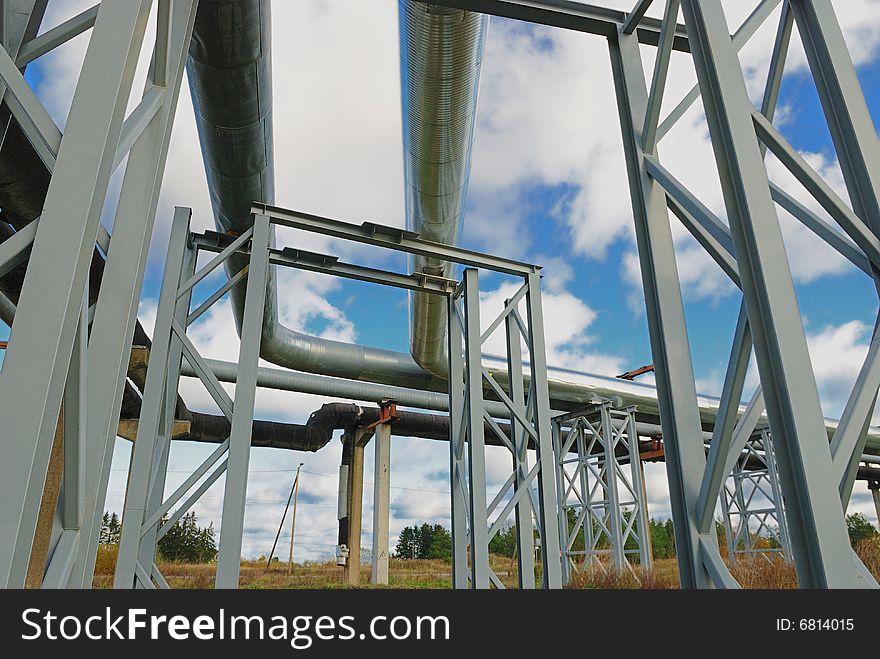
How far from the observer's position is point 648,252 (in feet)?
10.3

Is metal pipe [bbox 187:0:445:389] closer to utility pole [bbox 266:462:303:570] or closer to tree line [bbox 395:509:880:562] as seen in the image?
utility pole [bbox 266:462:303:570]

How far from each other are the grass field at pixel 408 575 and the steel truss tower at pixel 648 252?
835 centimetres

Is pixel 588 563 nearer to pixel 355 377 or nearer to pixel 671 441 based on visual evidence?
pixel 355 377

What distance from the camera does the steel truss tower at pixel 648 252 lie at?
1781 millimetres

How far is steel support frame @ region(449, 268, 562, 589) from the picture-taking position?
21.6 feet

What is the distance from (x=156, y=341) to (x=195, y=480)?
1.40 m

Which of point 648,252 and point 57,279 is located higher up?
point 648,252

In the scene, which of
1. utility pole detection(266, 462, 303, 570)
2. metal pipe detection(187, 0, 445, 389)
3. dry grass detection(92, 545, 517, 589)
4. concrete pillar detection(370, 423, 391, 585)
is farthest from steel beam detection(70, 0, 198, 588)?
utility pole detection(266, 462, 303, 570)

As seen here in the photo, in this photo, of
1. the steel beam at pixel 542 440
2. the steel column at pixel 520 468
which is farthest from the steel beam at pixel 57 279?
the steel column at pixel 520 468

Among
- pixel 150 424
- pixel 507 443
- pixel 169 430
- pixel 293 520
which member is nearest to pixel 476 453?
pixel 507 443

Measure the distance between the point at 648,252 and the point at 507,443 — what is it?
496 centimetres

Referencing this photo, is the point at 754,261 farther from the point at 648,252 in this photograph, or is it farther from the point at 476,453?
the point at 476,453

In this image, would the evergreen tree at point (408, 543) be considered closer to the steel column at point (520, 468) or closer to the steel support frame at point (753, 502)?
the steel support frame at point (753, 502)
